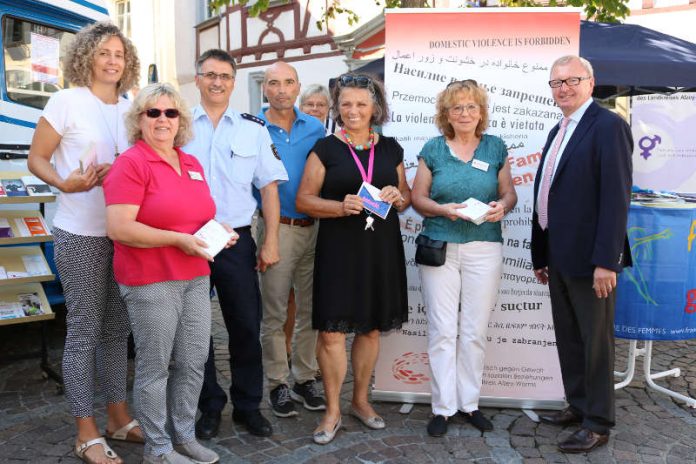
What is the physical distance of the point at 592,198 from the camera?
123 inches

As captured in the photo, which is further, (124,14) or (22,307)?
(124,14)

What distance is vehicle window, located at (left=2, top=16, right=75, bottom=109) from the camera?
4.89 m

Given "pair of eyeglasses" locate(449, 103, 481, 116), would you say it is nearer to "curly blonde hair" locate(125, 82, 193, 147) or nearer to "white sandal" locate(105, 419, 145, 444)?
"curly blonde hair" locate(125, 82, 193, 147)

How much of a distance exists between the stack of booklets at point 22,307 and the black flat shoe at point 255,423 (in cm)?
154

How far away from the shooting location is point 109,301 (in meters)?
3.23

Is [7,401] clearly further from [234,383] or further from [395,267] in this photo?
[395,267]

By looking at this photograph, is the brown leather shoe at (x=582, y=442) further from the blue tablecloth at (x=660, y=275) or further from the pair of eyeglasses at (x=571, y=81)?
the pair of eyeglasses at (x=571, y=81)

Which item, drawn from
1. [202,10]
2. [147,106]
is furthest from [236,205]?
[202,10]

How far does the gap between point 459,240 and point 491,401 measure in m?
1.16

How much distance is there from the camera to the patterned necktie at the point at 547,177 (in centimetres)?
334

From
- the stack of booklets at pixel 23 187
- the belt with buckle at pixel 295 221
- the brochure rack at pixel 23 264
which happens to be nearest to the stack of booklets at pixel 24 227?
the brochure rack at pixel 23 264

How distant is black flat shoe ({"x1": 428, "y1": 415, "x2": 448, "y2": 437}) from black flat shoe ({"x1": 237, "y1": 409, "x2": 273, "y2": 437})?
869mm

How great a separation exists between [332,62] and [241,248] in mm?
9680

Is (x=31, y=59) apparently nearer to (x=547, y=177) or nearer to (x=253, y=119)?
(x=253, y=119)
